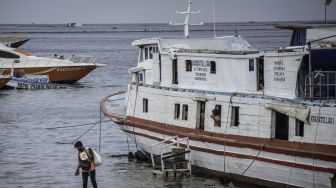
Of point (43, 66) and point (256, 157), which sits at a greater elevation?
point (43, 66)

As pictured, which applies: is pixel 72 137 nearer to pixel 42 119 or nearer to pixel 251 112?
pixel 42 119

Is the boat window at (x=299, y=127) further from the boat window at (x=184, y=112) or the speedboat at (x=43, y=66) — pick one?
the speedboat at (x=43, y=66)

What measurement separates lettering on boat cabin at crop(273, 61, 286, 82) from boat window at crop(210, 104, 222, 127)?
7.52 ft

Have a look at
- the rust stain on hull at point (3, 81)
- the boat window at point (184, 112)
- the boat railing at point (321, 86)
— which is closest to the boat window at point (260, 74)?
the boat railing at point (321, 86)

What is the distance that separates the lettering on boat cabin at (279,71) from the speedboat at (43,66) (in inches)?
1452

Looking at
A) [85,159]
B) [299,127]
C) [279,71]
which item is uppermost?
[279,71]

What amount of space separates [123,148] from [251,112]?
10.5 m

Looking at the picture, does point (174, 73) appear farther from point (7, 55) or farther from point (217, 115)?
point (7, 55)

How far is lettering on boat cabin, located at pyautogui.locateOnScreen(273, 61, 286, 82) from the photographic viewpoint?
2388cm

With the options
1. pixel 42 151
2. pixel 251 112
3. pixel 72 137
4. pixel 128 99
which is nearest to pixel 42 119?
pixel 72 137

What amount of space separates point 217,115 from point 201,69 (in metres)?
2.29

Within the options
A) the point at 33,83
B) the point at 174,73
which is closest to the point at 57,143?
the point at 174,73

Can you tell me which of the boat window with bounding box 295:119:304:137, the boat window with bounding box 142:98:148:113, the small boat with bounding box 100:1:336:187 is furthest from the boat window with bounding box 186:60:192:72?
the boat window with bounding box 295:119:304:137

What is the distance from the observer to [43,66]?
59.1 meters
